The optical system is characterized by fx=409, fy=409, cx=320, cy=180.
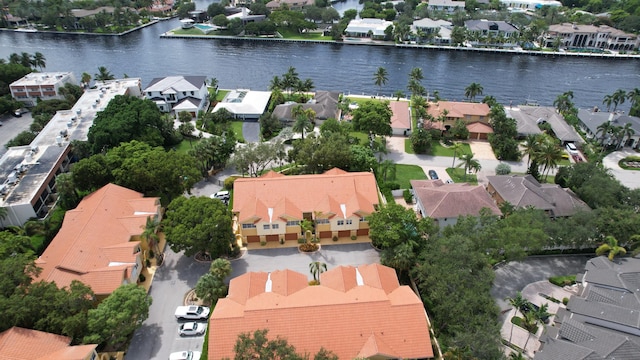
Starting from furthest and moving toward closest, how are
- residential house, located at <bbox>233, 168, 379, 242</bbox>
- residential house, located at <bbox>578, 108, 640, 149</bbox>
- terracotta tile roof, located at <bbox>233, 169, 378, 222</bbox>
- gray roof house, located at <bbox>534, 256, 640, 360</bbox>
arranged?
residential house, located at <bbox>578, 108, 640, 149</bbox>, terracotta tile roof, located at <bbox>233, 169, 378, 222</bbox>, residential house, located at <bbox>233, 168, 379, 242</bbox>, gray roof house, located at <bbox>534, 256, 640, 360</bbox>

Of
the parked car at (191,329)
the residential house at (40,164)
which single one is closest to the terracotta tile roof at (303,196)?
the parked car at (191,329)

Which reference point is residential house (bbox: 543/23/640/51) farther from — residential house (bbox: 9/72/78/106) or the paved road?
residential house (bbox: 9/72/78/106)

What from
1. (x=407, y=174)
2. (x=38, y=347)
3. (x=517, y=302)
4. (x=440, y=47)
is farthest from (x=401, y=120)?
(x=440, y=47)

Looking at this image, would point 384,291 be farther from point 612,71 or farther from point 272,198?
point 612,71

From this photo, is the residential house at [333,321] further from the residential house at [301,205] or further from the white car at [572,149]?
the white car at [572,149]

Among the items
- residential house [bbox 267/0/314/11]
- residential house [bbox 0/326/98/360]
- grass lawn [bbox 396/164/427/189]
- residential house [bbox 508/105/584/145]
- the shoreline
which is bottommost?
grass lawn [bbox 396/164/427/189]

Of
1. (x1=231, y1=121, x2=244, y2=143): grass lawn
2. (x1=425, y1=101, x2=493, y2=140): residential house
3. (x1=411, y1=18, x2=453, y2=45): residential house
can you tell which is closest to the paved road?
(x1=425, y1=101, x2=493, y2=140): residential house

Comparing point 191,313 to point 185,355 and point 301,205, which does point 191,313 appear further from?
point 301,205
